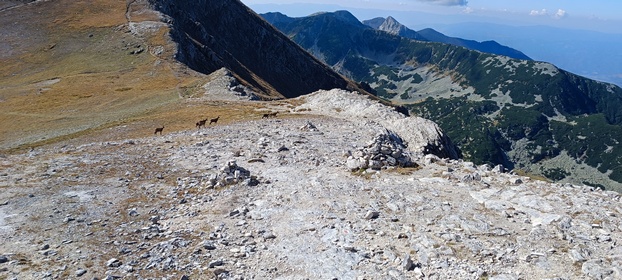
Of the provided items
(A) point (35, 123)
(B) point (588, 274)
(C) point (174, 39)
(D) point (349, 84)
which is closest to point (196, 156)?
(B) point (588, 274)

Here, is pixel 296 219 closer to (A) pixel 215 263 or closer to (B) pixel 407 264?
(A) pixel 215 263

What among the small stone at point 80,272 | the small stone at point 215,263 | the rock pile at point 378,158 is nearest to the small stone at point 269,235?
the small stone at point 215,263

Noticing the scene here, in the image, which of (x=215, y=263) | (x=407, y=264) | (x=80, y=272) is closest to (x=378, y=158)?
(x=407, y=264)

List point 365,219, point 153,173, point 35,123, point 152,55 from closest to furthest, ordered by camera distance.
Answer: point 365,219 → point 153,173 → point 35,123 → point 152,55

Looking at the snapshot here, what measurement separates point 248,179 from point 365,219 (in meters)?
7.53

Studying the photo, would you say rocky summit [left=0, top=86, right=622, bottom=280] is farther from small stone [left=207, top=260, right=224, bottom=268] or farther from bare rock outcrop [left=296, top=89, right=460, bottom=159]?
bare rock outcrop [left=296, top=89, right=460, bottom=159]

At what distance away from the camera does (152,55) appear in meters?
90.9

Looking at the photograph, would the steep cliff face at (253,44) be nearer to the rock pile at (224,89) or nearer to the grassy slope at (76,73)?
the grassy slope at (76,73)

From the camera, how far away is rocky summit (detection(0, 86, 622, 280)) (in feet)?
46.3

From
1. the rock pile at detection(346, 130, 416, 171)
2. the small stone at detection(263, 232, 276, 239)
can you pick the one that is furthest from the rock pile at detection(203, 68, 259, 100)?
the small stone at detection(263, 232, 276, 239)

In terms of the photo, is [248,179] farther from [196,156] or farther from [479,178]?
[479,178]

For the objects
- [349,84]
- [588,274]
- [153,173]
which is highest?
[588,274]

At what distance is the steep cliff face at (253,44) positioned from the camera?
135875mm

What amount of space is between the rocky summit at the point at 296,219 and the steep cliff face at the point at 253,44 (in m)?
108
